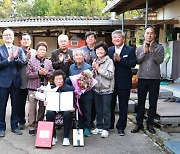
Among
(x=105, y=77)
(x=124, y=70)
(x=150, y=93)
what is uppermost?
(x=124, y=70)

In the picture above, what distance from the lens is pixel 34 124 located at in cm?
534

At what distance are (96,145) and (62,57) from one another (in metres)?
1.59

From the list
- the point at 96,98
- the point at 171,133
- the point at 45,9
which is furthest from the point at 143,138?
the point at 45,9

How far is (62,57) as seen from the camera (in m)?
5.30

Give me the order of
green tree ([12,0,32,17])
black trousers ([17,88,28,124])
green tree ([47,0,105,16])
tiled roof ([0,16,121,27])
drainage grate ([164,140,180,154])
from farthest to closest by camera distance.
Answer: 1. green tree ([12,0,32,17])
2. green tree ([47,0,105,16])
3. tiled roof ([0,16,121,27])
4. black trousers ([17,88,28,124])
5. drainage grate ([164,140,180,154])

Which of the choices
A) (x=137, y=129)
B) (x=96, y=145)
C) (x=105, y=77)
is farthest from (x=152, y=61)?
(x=96, y=145)

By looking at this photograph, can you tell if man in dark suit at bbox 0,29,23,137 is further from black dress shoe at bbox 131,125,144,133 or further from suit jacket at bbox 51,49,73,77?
black dress shoe at bbox 131,125,144,133

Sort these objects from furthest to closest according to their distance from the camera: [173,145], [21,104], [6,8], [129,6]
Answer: [6,8] → [129,6] → [21,104] → [173,145]

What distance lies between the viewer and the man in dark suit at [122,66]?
5090mm

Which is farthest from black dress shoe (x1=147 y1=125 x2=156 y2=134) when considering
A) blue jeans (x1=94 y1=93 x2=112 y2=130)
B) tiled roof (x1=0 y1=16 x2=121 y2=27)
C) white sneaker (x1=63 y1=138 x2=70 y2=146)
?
tiled roof (x1=0 y1=16 x2=121 y2=27)

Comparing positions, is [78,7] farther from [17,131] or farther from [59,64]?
[17,131]

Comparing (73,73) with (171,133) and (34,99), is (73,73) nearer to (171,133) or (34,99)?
(34,99)

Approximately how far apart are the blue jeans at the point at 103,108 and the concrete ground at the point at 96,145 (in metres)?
0.26

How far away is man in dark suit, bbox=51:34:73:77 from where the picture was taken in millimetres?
5297
